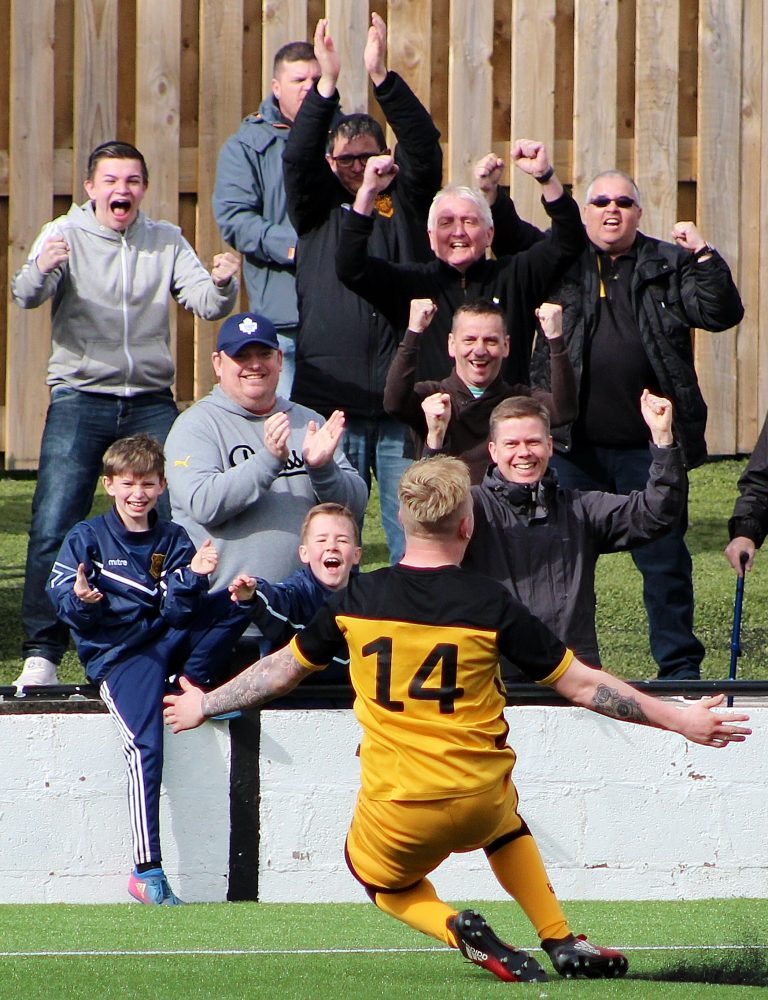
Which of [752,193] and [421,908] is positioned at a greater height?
[752,193]

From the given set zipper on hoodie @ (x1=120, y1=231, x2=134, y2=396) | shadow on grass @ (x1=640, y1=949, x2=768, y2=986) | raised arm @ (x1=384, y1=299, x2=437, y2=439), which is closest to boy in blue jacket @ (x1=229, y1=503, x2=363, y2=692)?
raised arm @ (x1=384, y1=299, x2=437, y2=439)

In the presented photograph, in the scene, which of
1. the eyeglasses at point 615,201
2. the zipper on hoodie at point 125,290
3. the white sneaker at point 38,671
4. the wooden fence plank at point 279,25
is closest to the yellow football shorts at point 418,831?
the white sneaker at point 38,671

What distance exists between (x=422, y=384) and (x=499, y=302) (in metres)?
0.61

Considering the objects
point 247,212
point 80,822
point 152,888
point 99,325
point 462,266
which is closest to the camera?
point 152,888

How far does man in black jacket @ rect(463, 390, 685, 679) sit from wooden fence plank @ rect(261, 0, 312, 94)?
639 centimetres

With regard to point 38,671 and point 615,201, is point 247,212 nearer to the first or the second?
point 615,201

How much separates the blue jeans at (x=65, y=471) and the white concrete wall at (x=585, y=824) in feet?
4.41

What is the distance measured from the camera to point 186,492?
21.0ft

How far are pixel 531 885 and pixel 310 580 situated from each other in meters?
1.90

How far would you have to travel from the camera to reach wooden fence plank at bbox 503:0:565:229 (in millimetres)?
11750

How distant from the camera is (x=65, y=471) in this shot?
7082 millimetres

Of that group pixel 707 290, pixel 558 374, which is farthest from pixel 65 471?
pixel 707 290

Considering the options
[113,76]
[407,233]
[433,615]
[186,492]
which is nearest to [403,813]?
[433,615]

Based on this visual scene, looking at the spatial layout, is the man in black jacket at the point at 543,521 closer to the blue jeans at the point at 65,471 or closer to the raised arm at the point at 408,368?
the raised arm at the point at 408,368
